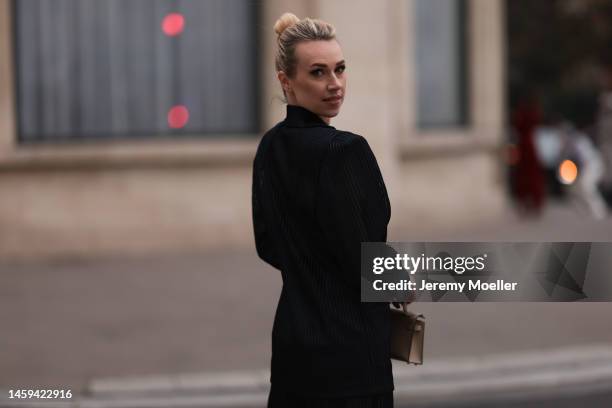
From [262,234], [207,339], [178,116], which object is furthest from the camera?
[178,116]

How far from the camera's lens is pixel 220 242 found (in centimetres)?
1358

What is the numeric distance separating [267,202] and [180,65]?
1093cm

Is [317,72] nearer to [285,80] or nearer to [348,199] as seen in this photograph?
[285,80]

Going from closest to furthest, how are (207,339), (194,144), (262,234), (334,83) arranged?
(334,83), (262,234), (207,339), (194,144)

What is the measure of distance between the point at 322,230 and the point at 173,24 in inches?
438

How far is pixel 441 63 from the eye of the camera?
1602 centimetres

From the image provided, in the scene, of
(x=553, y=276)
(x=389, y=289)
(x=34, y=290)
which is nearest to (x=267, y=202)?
(x=389, y=289)

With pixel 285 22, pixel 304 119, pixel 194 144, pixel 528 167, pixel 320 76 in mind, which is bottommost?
pixel 528 167

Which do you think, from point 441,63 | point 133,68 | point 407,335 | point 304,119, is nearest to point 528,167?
point 441,63

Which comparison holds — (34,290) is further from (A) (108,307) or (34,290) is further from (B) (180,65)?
(B) (180,65)

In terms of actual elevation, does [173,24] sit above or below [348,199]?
above

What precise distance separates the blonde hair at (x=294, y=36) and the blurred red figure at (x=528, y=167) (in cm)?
1426

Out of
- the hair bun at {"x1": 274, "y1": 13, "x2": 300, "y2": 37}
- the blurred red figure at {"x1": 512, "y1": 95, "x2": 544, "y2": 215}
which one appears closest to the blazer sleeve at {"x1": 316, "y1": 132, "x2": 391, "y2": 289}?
the hair bun at {"x1": 274, "y1": 13, "x2": 300, "y2": 37}

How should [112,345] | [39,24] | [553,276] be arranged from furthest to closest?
[39,24] → [112,345] → [553,276]
